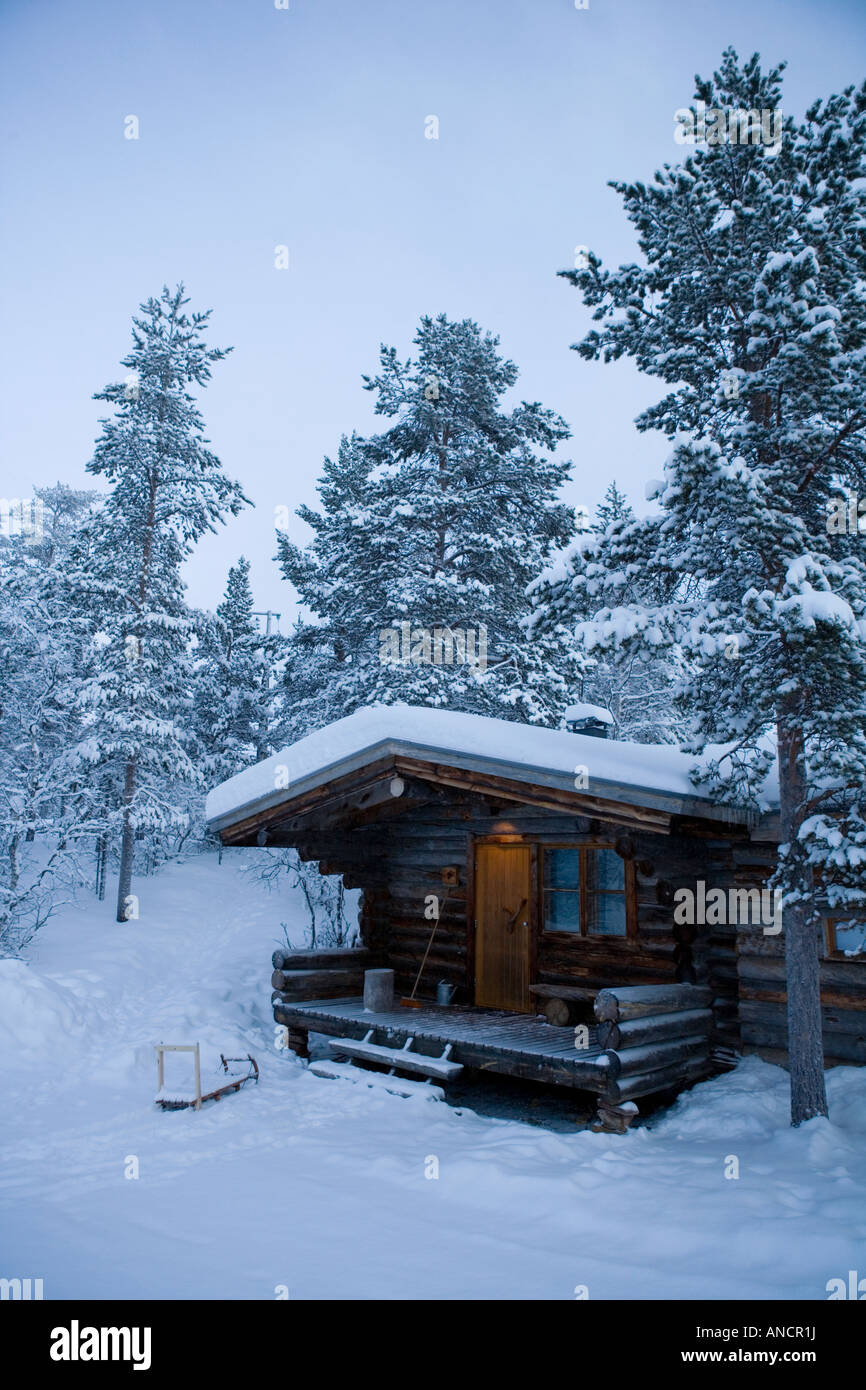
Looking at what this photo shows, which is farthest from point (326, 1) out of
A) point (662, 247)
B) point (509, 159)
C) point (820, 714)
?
point (509, 159)

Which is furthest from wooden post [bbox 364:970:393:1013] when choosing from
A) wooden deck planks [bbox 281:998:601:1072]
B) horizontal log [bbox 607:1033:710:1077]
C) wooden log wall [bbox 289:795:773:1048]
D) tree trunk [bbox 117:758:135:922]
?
tree trunk [bbox 117:758:135:922]

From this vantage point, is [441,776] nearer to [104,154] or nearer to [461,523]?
[461,523]

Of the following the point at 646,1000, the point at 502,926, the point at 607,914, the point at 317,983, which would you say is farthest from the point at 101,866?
the point at 646,1000

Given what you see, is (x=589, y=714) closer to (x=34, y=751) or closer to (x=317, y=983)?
(x=317, y=983)

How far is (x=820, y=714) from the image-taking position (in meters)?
6.81

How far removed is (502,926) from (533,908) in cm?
68

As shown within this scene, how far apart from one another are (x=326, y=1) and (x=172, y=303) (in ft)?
34.6

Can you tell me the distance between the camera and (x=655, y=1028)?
25.6ft

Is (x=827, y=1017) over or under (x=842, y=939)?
under

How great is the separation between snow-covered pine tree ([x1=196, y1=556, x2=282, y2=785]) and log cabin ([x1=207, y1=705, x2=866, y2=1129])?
2060cm

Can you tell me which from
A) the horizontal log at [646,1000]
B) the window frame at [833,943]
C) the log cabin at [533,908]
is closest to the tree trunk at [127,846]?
Answer: the log cabin at [533,908]

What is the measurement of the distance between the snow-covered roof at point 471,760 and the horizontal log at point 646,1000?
1.83m
